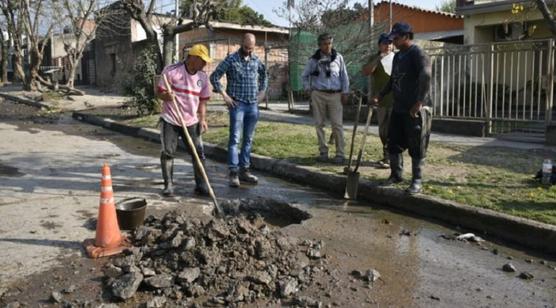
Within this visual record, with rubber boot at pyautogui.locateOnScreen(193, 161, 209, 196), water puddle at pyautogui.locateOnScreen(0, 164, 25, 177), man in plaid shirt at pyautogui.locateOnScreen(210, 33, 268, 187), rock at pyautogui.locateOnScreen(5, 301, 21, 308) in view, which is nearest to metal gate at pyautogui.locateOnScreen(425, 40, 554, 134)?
man in plaid shirt at pyautogui.locateOnScreen(210, 33, 268, 187)

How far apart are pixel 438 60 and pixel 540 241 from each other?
7.38m

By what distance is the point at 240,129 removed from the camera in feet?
23.7

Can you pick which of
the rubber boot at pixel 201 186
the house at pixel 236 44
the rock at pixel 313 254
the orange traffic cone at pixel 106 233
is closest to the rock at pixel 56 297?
the orange traffic cone at pixel 106 233

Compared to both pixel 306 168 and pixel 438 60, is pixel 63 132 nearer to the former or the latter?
pixel 306 168

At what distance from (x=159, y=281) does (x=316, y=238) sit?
5.60 feet

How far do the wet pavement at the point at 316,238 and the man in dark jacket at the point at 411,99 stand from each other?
0.76 meters

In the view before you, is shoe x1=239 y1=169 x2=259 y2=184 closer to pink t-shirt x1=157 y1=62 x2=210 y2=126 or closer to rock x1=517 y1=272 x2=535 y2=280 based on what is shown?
pink t-shirt x1=157 y1=62 x2=210 y2=126

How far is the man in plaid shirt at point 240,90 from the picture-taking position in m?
7.00

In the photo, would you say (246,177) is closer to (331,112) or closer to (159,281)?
(331,112)

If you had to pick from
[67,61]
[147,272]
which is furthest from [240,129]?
[67,61]

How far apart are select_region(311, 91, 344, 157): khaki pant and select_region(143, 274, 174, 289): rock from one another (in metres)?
4.45

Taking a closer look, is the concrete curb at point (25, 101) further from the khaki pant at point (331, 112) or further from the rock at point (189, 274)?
the rock at point (189, 274)

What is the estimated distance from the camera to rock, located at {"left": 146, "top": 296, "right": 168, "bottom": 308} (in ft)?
11.7

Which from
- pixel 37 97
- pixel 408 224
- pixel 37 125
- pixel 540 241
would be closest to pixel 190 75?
pixel 408 224
